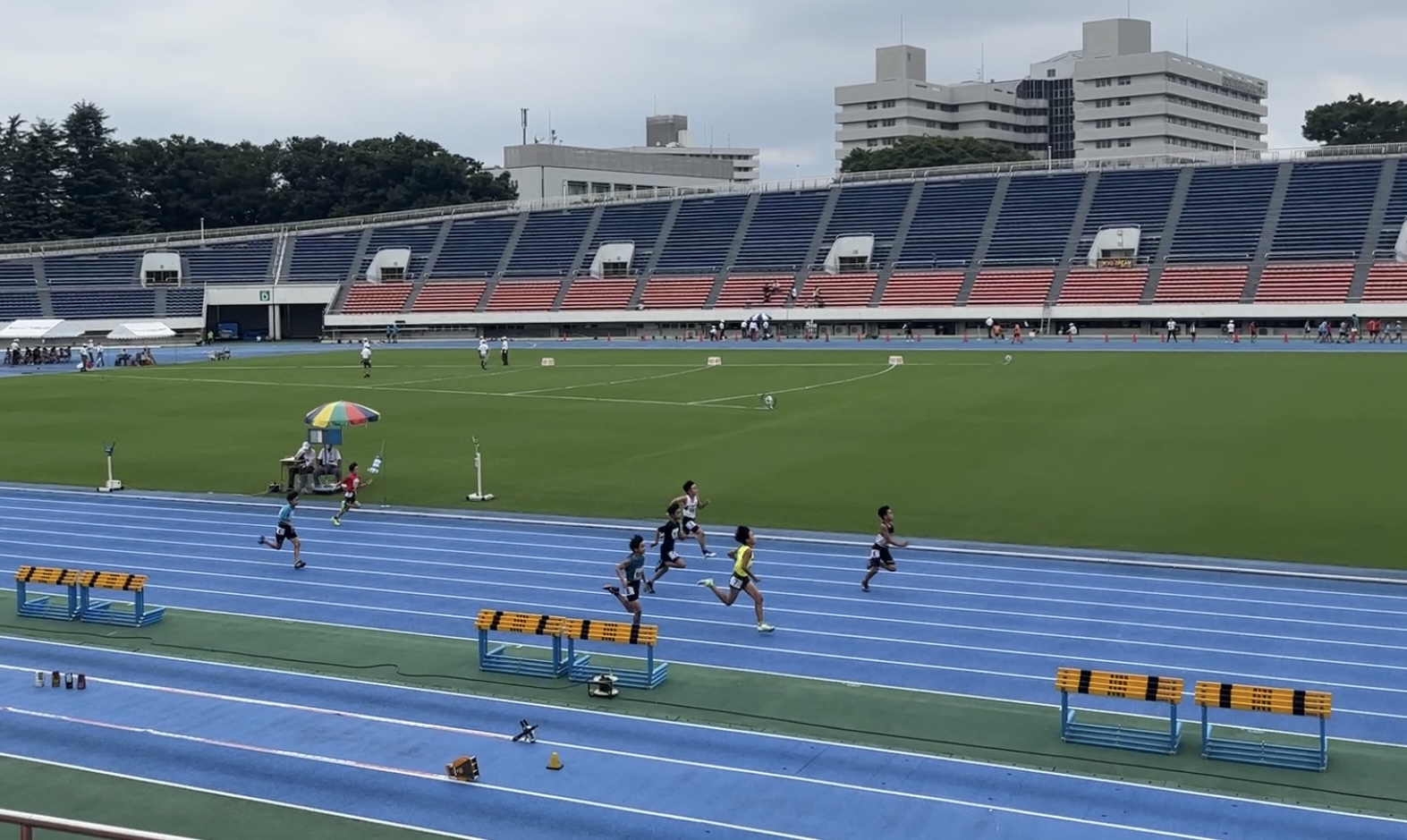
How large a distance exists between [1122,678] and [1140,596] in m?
5.84

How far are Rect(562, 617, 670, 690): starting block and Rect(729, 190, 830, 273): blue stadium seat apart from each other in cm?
7053

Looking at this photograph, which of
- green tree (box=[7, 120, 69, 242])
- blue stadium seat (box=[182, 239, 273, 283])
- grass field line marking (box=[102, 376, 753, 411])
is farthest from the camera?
green tree (box=[7, 120, 69, 242])

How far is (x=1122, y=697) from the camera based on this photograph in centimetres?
1240

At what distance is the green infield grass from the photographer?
23.5 meters

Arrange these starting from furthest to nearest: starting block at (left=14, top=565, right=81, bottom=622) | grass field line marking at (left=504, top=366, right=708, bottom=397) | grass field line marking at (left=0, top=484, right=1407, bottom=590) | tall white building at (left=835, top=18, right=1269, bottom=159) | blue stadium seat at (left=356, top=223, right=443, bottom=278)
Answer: tall white building at (left=835, top=18, right=1269, bottom=159) < blue stadium seat at (left=356, top=223, right=443, bottom=278) < grass field line marking at (left=504, top=366, right=708, bottom=397) < grass field line marking at (left=0, top=484, right=1407, bottom=590) < starting block at (left=14, top=565, right=81, bottom=622)

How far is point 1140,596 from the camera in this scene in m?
17.9

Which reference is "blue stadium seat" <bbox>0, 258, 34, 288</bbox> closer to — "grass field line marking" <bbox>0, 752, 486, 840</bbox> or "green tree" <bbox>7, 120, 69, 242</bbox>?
"green tree" <bbox>7, 120, 69, 242</bbox>

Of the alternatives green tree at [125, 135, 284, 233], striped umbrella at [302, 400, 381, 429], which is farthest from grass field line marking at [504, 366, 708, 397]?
green tree at [125, 135, 284, 233]

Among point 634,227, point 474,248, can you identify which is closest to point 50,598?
point 634,227

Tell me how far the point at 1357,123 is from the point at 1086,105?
35172mm

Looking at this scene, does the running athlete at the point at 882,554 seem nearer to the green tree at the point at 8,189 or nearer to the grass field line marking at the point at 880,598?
the grass field line marking at the point at 880,598

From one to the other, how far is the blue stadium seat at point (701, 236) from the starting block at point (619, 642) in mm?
71487

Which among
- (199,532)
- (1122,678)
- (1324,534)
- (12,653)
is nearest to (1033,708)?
(1122,678)

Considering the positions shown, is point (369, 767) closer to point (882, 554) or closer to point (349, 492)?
point (882, 554)
